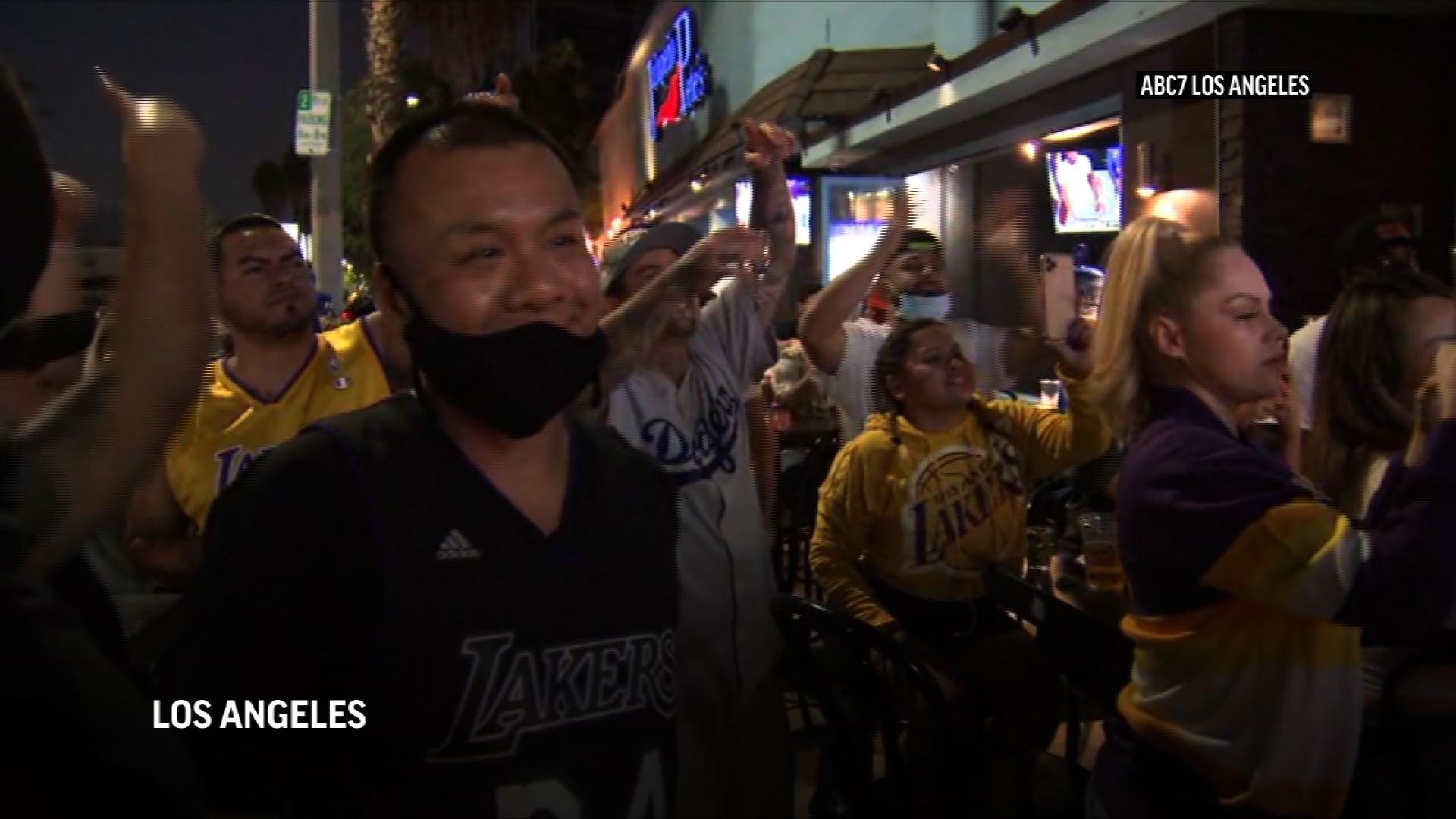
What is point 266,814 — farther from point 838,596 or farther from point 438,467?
point 838,596

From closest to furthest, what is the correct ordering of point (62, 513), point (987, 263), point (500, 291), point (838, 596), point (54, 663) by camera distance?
1. point (54, 663)
2. point (62, 513)
3. point (500, 291)
4. point (838, 596)
5. point (987, 263)

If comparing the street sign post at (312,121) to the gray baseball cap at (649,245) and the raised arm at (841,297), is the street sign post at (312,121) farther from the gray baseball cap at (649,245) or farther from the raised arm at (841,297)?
the gray baseball cap at (649,245)

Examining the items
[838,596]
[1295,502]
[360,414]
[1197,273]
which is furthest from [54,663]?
[838,596]

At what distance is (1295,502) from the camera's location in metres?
1.93

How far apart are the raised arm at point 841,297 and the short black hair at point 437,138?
2.58 metres

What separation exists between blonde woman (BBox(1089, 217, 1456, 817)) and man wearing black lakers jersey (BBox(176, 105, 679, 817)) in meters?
1.01

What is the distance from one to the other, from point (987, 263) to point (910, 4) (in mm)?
4231

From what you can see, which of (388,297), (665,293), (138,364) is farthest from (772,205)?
(138,364)

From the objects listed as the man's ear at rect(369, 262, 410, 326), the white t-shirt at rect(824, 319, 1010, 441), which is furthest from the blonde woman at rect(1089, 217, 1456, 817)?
the white t-shirt at rect(824, 319, 1010, 441)

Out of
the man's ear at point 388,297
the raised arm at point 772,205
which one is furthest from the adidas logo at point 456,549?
the raised arm at point 772,205

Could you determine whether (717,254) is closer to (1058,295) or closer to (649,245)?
(649,245)

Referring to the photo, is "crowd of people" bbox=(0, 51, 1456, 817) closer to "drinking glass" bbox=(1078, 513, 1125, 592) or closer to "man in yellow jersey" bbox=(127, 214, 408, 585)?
"man in yellow jersey" bbox=(127, 214, 408, 585)

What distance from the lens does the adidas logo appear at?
1370mm

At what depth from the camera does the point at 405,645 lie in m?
1.34
